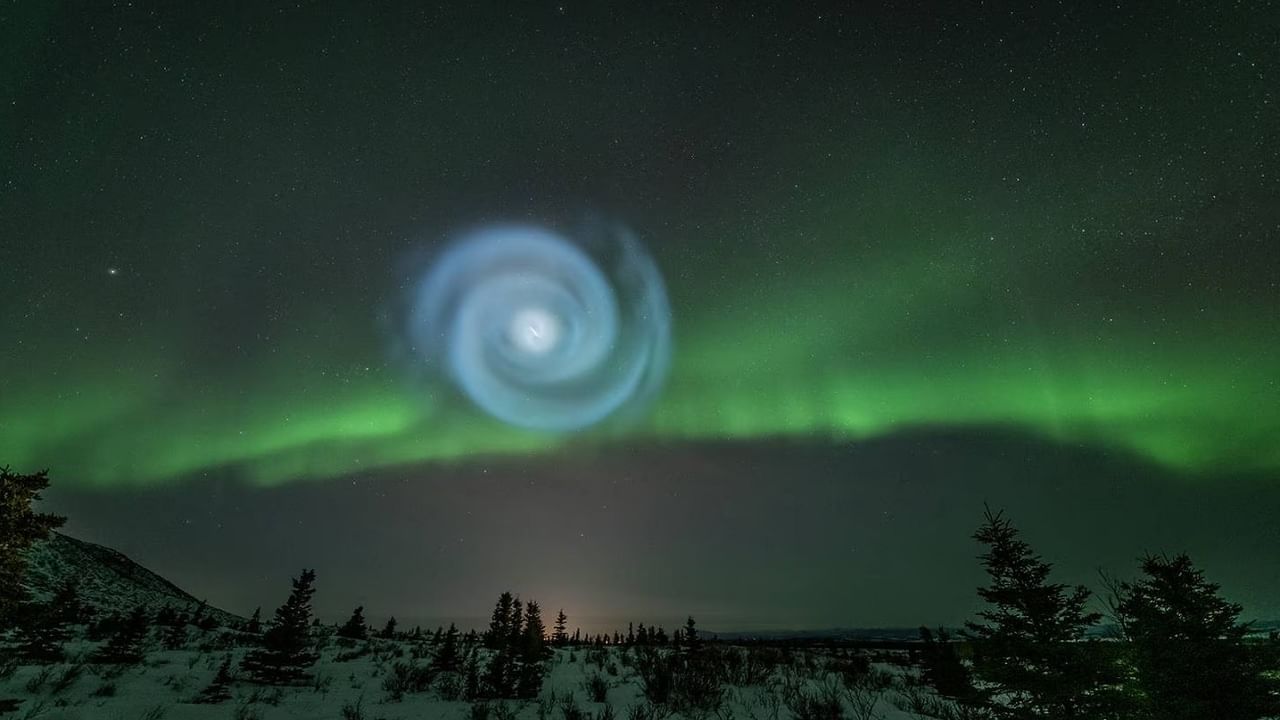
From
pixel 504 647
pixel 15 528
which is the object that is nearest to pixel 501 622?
pixel 504 647

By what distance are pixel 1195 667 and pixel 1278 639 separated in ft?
9.20

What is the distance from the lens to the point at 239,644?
2300 centimetres

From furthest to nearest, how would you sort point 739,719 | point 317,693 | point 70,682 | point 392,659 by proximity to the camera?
point 392,659 → point 317,693 → point 70,682 → point 739,719

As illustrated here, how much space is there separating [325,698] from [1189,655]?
62.3 ft

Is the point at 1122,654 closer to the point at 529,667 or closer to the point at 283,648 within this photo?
the point at 529,667

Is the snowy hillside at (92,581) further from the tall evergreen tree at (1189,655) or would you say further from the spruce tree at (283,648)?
the tall evergreen tree at (1189,655)

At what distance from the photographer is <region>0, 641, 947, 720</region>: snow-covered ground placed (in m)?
10.8

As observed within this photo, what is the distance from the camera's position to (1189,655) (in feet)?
33.9

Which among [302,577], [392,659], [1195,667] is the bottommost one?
[392,659]

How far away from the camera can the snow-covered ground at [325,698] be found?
10773 mm

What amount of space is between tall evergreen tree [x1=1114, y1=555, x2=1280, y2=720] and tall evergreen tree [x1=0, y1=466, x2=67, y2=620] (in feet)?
62.6

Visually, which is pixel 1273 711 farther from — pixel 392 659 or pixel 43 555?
pixel 43 555

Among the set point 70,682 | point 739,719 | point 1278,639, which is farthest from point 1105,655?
point 70,682

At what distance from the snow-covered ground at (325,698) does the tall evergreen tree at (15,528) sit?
347 cm
